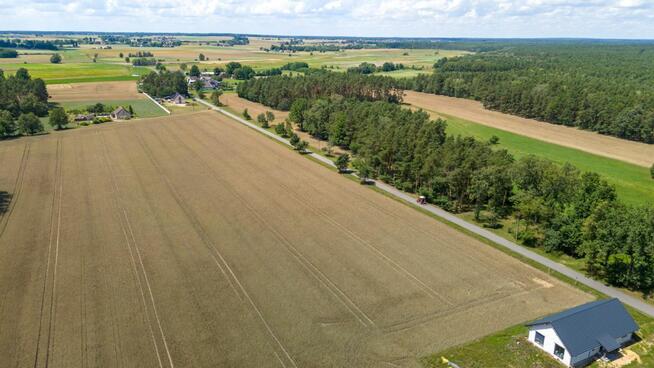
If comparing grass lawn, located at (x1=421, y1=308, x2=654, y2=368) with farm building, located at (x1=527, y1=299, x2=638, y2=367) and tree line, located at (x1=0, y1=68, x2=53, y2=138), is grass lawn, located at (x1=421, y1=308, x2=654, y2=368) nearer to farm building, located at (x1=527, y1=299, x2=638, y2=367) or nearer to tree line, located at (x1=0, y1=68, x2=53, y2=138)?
farm building, located at (x1=527, y1=299, x2=638, y2=367)

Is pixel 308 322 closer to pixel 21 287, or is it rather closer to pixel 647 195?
pixel 21 287

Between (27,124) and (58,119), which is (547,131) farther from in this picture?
(27,124)

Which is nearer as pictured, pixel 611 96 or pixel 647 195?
pixel 647 195

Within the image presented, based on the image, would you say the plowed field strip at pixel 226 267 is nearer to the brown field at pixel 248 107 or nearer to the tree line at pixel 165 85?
the brown field at pixel 248 107

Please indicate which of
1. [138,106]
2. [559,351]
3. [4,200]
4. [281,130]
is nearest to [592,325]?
[559,351]

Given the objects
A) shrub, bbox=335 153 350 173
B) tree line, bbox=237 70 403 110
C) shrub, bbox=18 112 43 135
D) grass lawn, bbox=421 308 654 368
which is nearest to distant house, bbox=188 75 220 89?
tree line, bbox=237 70 403 110

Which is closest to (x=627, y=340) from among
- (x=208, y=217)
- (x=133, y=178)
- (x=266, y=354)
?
(x=266, y=354)
